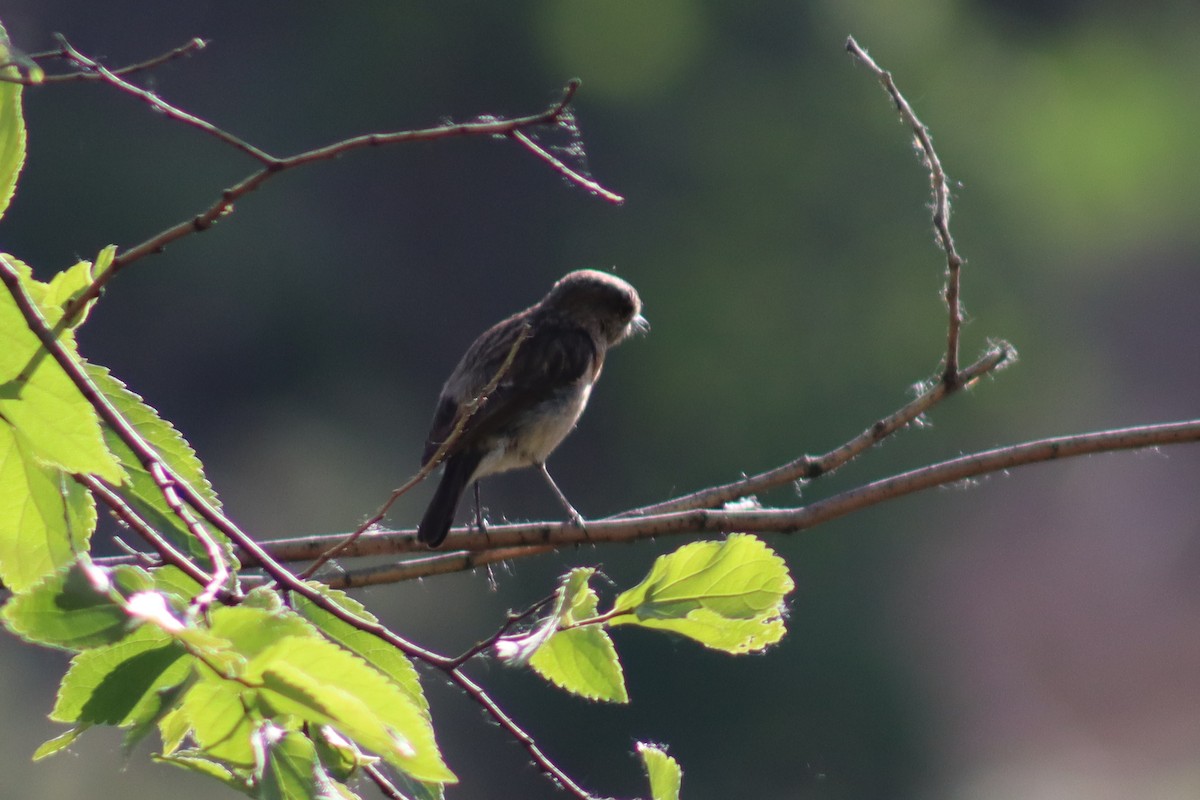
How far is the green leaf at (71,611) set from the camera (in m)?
1.08

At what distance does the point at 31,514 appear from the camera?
4.70 ft

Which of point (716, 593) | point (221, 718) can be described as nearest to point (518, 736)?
point (716, 593)

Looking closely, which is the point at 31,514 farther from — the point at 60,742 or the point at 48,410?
the point at 60,742

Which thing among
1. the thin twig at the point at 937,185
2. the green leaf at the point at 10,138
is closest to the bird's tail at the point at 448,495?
the thin twig at the point at 937,185

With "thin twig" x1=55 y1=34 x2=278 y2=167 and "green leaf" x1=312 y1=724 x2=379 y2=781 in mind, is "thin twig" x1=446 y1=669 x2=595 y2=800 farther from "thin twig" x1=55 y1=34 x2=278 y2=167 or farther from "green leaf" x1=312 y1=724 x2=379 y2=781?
"thin twig" x1=55 y1=34 x2=278 y2=167

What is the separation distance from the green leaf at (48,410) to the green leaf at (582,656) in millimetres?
601

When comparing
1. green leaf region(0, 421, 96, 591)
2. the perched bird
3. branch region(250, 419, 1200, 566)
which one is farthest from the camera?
the perched bird

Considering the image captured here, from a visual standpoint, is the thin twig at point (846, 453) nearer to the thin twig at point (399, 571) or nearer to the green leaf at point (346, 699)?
the thin twig at point (399, 571)

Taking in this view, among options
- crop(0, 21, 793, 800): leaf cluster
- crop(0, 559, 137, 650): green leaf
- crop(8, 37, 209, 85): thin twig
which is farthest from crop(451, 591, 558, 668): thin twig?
crop(8, 37, 209, 85): thin twig

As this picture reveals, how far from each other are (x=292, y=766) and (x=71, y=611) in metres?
0.22

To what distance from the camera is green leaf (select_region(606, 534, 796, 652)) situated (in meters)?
1.71

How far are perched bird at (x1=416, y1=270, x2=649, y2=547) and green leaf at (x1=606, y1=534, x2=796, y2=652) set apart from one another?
237 cm

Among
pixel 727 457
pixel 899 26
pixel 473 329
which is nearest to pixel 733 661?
pixel 727 457

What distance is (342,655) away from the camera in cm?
107
